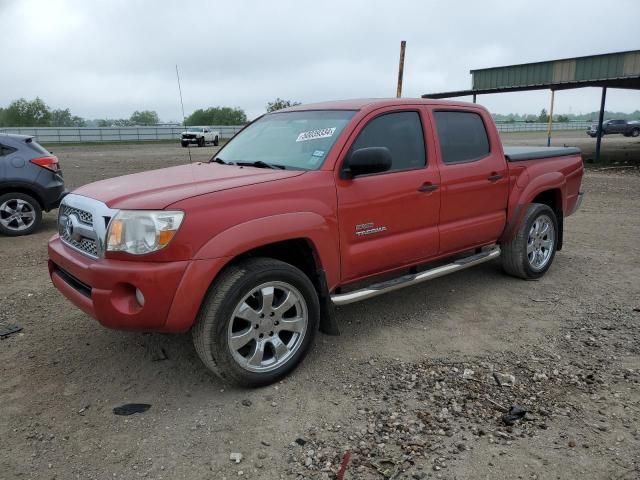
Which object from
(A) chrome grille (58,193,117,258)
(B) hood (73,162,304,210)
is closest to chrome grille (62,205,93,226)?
(A) chrome grille (58,193,117,258)

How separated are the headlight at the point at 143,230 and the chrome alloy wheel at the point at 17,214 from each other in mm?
5872

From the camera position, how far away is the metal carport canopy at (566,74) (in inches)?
664

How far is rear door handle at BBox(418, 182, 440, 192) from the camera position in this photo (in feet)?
13.6

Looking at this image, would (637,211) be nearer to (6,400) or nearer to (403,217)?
(403,217)

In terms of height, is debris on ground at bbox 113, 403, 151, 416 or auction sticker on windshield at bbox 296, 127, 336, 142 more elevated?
auction sticker on windshield at bbox 296, 127, 336, 142

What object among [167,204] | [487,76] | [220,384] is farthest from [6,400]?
[487,76]

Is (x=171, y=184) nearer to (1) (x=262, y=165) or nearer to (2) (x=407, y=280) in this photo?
(1) (x=262, y=165)

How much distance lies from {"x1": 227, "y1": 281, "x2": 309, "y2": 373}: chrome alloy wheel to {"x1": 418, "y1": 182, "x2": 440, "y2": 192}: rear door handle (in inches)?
55.0

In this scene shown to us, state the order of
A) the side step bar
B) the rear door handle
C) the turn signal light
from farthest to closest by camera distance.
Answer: the turn signal light < the rear door handle < the side step bar

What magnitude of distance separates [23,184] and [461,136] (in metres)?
6.47

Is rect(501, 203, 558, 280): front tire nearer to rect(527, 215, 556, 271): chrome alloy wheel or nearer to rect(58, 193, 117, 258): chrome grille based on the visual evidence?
rect(527, 215, 556, 271): chrome alloy wheel

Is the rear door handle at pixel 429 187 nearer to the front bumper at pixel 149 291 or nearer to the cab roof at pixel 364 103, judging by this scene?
the cab roof at pixel 364 103

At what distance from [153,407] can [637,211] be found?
9239mm

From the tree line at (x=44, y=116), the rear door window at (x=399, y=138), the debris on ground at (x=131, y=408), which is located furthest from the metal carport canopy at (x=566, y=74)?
the tree line at (x=44, y=116)
